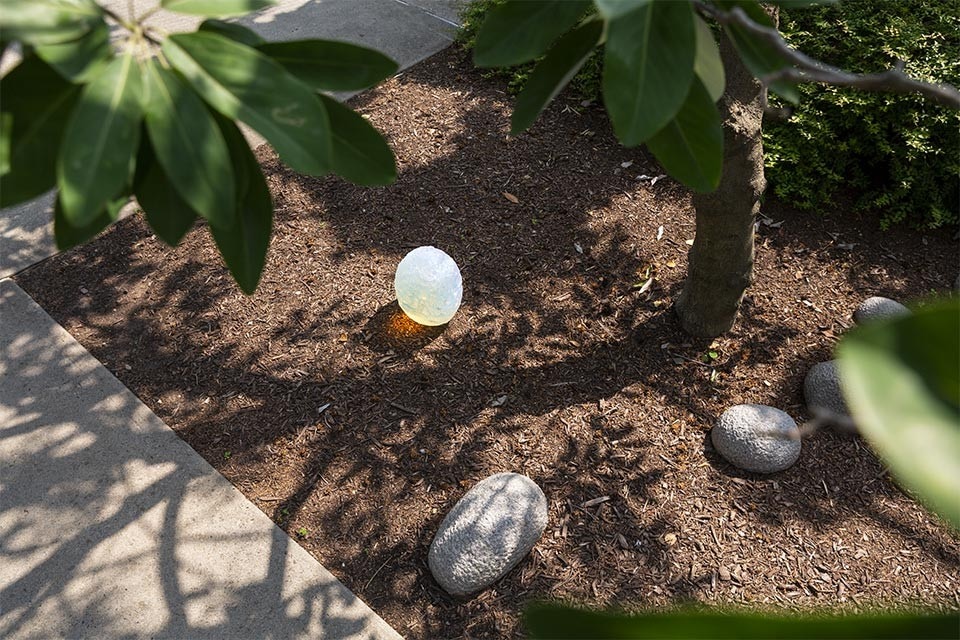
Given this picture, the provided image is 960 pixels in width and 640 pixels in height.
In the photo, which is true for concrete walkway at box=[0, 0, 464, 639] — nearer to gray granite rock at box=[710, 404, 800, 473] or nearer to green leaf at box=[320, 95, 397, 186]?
gray granite rock at box=[710, 404, 800, 473]

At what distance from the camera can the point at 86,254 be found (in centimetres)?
444

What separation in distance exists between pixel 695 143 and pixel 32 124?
3.05 feet

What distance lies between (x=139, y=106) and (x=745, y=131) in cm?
251

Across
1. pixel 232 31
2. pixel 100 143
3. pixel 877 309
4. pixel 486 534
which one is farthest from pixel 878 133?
pixel 100 143

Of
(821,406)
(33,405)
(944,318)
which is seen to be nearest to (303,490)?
(33,405)

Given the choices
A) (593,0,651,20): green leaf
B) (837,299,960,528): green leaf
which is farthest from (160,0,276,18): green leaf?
(837,299,960,528): green leaf

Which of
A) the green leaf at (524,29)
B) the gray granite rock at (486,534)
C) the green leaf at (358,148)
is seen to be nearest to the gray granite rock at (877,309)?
the gray granite rock at (486,534)

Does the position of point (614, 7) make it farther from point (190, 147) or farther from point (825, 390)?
point (825, 390)

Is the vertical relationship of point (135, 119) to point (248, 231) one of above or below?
above

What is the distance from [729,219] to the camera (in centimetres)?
327

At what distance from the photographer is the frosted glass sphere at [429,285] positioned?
362 centimetres

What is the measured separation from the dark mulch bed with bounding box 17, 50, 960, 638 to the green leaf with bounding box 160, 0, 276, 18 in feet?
6.99

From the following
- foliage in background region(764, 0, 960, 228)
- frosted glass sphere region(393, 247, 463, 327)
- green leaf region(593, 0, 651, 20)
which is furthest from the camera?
Answer: foliage in background region(764, 0, 960, 228)

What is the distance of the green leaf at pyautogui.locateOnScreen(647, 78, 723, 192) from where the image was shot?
1.21m
